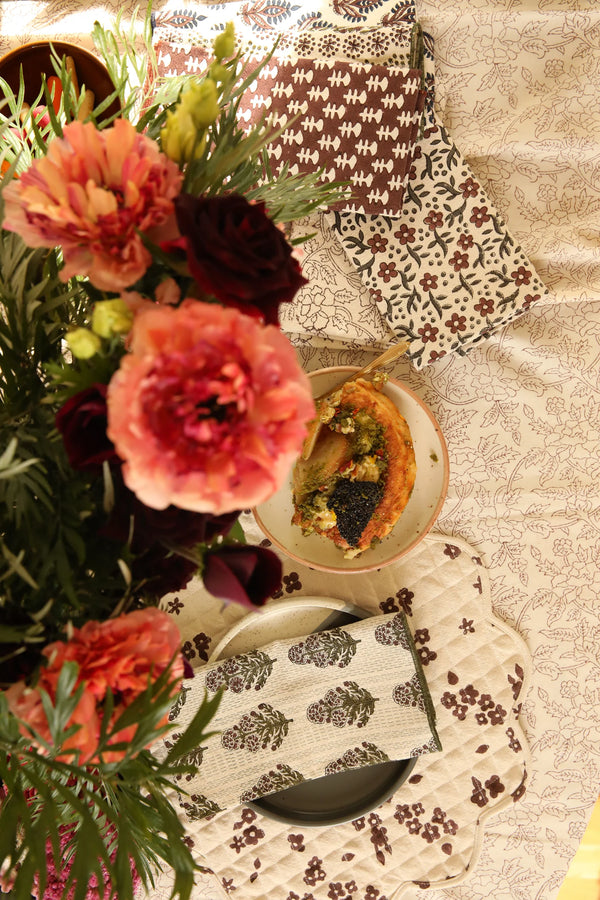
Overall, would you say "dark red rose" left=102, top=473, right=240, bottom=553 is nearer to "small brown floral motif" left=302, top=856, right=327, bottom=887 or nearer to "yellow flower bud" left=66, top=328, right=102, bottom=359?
"yellow flower bud" left=66, top=328, right=102, bottom=359

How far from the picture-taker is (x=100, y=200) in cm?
32

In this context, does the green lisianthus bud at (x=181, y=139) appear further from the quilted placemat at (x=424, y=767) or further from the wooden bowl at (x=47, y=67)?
the quilted placemat at (x=424, y=767)

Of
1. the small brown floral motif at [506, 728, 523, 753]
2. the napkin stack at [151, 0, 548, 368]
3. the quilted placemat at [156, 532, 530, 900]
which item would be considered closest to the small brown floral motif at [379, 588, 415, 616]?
the quilted placemat at [156, 532, 530, 900]

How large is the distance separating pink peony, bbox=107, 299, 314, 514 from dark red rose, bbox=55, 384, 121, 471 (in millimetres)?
45

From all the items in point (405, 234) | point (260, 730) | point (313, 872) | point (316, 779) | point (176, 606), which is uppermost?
point (405, 234)

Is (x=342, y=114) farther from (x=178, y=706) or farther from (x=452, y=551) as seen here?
(x=178, y=706)

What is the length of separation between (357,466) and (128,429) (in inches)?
22.1

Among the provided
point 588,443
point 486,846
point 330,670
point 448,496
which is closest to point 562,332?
point 588,443

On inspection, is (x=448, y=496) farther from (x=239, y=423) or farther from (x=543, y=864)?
(x=239, y=423)

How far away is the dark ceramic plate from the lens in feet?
2.87

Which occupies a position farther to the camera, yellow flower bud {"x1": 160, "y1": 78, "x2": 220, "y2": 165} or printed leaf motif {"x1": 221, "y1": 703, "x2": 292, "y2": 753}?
printed leaf motif {"x1": 221, "y1": 703, "x2": 292, "y2": 753}

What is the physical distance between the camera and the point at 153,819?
0.45 meters

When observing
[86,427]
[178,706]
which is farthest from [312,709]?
[86,427]

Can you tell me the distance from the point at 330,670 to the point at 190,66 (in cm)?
76
